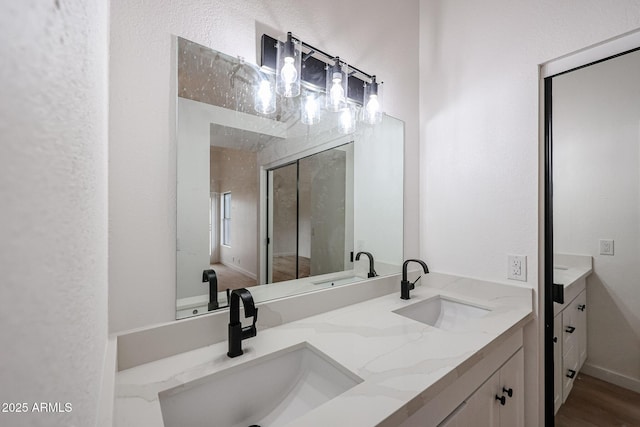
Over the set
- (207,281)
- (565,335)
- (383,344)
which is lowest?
(565,335)

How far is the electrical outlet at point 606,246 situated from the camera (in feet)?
3.67

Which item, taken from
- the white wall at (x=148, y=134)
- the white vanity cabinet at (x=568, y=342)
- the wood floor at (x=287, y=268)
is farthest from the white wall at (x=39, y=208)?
the white vanity cabinet at (x=568, y=342)

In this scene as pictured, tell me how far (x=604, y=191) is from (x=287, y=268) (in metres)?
1.35

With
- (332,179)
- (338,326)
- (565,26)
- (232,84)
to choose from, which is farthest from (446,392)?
(565,26)

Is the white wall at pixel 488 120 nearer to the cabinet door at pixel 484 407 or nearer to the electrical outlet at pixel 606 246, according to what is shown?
the electrical outlet at pixel 606 246

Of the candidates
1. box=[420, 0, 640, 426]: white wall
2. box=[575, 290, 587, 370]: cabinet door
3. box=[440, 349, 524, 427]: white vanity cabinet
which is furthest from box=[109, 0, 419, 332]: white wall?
box=[575, 290, 587, 370]: cabinet door

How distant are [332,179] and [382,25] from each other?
91 cm

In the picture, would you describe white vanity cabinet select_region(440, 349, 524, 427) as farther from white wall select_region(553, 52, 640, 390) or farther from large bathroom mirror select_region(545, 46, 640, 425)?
white wall select_region(553, 52, 640, 390)

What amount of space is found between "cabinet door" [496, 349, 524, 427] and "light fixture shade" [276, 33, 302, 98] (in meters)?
1.36

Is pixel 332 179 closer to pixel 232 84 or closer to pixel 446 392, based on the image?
pixel 232 84

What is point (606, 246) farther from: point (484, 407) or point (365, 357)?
point (365, 357)

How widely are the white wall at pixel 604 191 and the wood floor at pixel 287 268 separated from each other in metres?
1.12

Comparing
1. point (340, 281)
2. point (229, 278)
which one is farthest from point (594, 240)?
point (229, 278)

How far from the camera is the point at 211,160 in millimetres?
931
